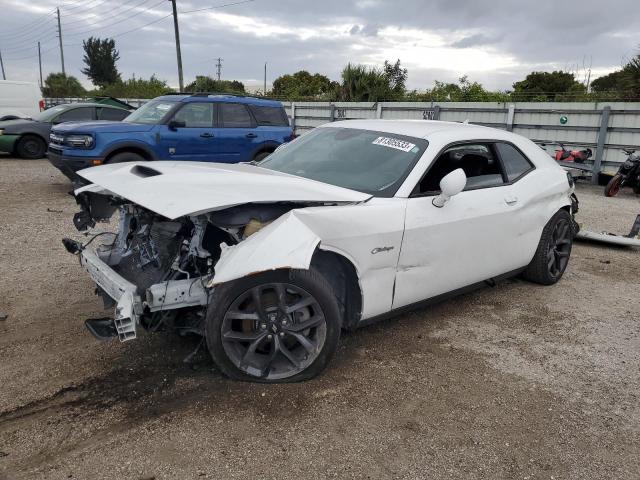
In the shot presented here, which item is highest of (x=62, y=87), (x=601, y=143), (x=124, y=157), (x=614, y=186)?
(x=62, y=87)

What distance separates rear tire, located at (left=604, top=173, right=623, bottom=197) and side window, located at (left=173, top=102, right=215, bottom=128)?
26.6 ft

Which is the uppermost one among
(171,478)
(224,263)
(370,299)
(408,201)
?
(408,201)

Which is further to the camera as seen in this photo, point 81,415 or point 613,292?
point 613,292

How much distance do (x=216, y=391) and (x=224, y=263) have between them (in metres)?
0.82

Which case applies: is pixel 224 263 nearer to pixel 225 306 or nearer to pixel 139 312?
pixel 225 306

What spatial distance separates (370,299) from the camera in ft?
10.7

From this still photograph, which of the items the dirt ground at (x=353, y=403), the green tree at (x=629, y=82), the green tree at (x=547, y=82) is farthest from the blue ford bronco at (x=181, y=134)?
the green tree at (x=547, y=82)

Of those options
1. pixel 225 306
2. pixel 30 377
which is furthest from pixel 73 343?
pixel 225 306

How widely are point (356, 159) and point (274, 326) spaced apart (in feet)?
4.96

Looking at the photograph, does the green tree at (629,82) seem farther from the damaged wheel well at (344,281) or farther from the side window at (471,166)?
the damaged wheel well at (344,281)

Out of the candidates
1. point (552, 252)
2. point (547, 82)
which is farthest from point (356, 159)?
point (547, 82)

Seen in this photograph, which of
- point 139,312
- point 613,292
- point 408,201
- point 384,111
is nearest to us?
point 139,312

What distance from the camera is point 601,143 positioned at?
12.0m

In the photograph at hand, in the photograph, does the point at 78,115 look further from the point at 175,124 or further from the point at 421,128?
the point at 421,128
